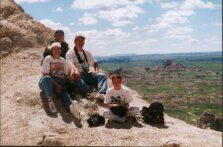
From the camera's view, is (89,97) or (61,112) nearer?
(61,112)

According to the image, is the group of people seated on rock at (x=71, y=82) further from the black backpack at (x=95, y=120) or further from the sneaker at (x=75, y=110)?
the black backpack at (x=95, y=120)

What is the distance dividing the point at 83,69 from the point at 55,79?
5.84 ft

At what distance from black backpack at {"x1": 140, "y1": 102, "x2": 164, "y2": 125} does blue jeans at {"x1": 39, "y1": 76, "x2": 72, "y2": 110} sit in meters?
2.37

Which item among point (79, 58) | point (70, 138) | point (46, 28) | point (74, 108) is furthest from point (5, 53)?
point (70, 138)

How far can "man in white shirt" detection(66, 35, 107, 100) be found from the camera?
1214 cm

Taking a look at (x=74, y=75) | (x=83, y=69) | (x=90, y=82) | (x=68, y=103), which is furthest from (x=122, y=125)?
(x=83, y=69)

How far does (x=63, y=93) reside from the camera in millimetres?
11297

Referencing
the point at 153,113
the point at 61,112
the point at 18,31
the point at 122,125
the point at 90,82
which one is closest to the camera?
the point at 122,125

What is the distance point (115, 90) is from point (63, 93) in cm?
154

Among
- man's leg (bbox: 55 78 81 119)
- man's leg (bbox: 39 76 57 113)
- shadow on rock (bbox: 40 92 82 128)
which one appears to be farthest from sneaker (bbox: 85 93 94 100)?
man's leg (bbox: 39 76 57 113)

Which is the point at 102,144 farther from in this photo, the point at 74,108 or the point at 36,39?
the point at 36,39

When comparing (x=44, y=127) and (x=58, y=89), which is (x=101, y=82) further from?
(x=44, y=127)

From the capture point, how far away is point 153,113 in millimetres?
12023

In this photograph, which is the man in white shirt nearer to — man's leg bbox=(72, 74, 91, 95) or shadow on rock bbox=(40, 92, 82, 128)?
man's leg bbox=(72, 74, 91, 95)
